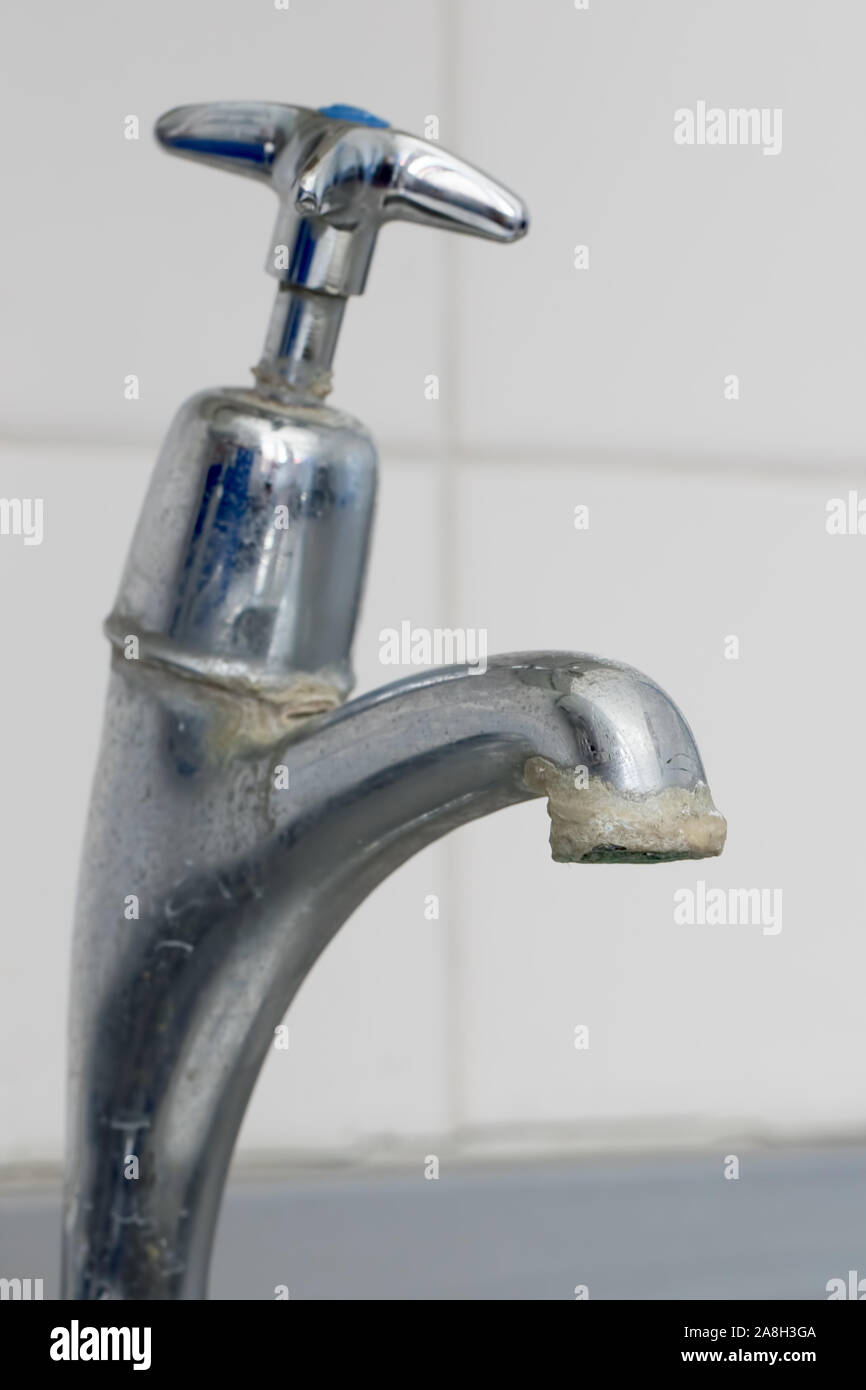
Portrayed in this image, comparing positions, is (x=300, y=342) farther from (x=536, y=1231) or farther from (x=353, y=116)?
(x=536, y=1231)

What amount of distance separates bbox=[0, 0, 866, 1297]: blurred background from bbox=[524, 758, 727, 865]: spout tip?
0.89 ft

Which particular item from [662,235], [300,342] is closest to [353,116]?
[300,342]

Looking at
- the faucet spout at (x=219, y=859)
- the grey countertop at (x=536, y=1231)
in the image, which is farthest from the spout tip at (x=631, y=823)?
the grey countertop at (x=536, y=1231)

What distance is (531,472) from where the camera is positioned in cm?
53

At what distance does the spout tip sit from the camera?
240mm

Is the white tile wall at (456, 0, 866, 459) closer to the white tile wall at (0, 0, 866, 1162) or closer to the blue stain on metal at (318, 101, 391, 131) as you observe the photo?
the white tile wall at (0, 0, 866, 1162)

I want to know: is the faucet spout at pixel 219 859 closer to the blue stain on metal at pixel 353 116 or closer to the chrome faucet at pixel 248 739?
the chrome faucet at pixel 248 739

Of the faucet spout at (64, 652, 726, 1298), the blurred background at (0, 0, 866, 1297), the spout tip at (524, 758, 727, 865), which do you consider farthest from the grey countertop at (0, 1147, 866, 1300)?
the spout tip at (524, 758, 727, 865)

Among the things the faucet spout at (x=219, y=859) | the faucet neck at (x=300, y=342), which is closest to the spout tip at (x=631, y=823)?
the faucet spout at (x=219, y=859)

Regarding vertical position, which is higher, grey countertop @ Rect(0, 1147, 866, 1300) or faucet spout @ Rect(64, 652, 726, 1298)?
faucet spout @ Rect(64, 652, 726, 1298)

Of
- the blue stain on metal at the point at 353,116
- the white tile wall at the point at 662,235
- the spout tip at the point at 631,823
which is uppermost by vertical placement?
the white tile wall at the point at 662,235

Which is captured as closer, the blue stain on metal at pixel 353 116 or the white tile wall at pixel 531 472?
the blue stain on metal at pixel 353 116

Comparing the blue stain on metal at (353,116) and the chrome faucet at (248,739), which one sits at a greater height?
the blue stain on metal at (353,116)

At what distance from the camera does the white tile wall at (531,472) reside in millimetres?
491
